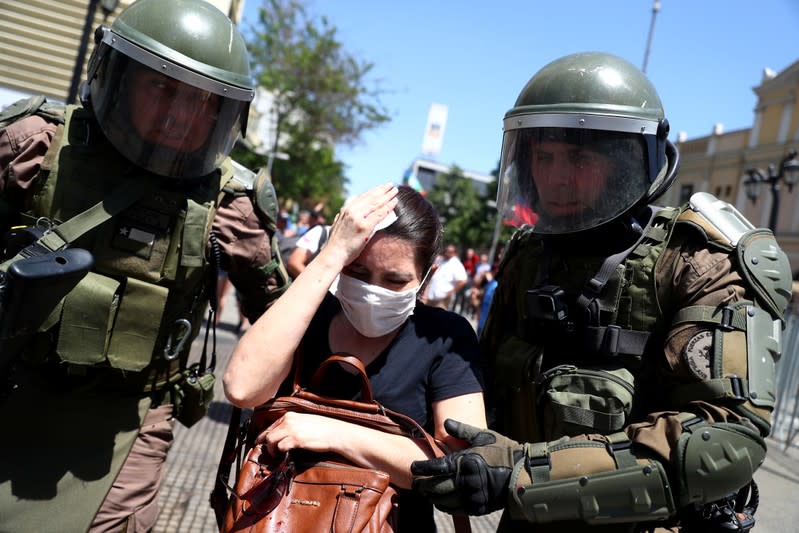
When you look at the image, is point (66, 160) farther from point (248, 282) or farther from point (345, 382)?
point (345, 382)

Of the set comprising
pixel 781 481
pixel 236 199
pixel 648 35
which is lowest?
pixel 781 481

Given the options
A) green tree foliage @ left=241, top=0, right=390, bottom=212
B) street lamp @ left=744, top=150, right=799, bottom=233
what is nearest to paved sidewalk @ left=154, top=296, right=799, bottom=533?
street lamp @ left=744, top=150, right=799, bottom=233

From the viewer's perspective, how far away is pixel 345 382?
1912 mm

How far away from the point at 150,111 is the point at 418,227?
3.26ft

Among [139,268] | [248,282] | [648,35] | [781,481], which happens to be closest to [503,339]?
[248,282]

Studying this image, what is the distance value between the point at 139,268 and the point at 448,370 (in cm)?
104

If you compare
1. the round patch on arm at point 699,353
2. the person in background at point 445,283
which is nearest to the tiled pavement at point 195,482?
the round patch on arm at point 699,353

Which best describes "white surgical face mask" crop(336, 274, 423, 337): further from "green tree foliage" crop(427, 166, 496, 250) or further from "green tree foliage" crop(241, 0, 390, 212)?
"green tree foliage" crop(427, 166, 496, 250)

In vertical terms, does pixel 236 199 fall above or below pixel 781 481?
above

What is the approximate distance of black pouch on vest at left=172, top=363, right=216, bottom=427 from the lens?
8.22 ft

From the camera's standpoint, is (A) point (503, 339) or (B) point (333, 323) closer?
(B) point (333, 323)

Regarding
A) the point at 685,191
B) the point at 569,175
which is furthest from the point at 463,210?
the point at 569,175

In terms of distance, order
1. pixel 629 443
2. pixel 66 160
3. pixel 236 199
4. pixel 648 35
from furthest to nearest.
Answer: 1. pixel 648 35
2. pixel 236 199
3. pixel 66 160
4. pixel 629 443

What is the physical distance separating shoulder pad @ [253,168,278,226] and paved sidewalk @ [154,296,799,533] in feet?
6.12
